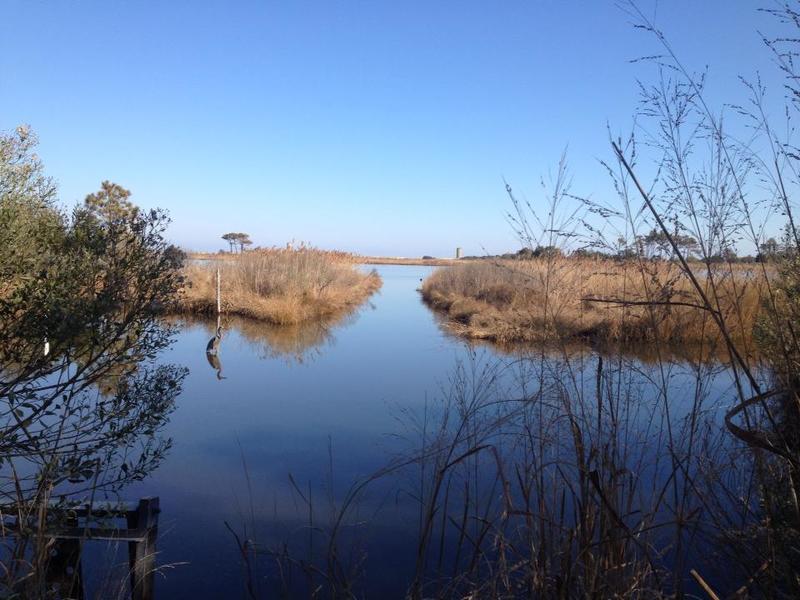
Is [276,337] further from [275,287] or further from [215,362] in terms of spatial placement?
[275,287]

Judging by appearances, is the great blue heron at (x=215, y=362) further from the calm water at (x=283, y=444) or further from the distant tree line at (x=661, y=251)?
the distant tree line at (x=661, y=251)

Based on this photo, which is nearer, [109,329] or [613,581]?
[613,581]

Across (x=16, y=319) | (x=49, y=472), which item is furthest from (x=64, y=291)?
(x=49, y=472)

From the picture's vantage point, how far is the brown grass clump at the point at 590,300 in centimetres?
188

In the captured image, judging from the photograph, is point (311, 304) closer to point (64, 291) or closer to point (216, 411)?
point (216, 411)

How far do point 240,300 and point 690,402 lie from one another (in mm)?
14273

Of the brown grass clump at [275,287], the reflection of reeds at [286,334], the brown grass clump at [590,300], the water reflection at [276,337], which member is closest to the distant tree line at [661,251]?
the brown grass clump at [590,300]

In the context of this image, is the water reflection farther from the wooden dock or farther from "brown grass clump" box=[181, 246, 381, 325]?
the wooden dock

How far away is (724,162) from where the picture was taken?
5.59 feet

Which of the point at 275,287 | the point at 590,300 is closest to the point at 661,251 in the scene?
the point at 590,300

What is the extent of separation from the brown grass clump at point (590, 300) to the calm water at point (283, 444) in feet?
1.07

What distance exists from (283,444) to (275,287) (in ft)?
40.0

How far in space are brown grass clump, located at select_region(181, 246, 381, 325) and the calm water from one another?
3.57 m

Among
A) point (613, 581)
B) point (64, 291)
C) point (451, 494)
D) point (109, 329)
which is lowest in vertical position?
point (451, 494)
